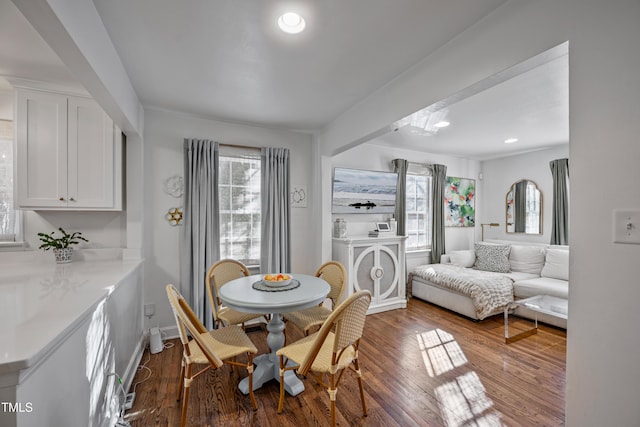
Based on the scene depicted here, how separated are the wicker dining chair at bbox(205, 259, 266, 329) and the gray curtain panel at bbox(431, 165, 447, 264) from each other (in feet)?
10.9

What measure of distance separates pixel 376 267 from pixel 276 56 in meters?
2.86

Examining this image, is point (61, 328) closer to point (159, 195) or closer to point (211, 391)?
point (211, 391)

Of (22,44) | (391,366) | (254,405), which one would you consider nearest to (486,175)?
(391,366)

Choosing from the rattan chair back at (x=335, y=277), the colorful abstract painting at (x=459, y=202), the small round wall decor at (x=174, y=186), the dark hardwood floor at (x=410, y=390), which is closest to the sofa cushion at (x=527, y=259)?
the colorful abstract painting at (x=459, y=202)

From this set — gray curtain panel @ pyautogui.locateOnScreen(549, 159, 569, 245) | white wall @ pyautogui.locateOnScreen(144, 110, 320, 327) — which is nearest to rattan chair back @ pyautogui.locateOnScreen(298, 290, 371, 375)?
white wall @ pyautogui.locateOnScreen(144, 110, 320, 327)

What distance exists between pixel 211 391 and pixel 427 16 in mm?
2951

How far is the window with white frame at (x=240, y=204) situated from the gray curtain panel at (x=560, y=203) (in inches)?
180

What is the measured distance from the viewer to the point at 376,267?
3777 mm

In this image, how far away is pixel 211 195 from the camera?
3.11 meters

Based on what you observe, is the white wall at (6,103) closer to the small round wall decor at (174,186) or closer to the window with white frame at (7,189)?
the window with white frame at (7,189)

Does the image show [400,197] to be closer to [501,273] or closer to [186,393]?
[501,273]

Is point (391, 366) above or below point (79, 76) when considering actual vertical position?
below

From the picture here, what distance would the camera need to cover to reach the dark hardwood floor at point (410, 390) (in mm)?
1795

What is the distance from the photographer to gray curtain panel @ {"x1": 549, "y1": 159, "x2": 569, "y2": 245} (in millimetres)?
4141
